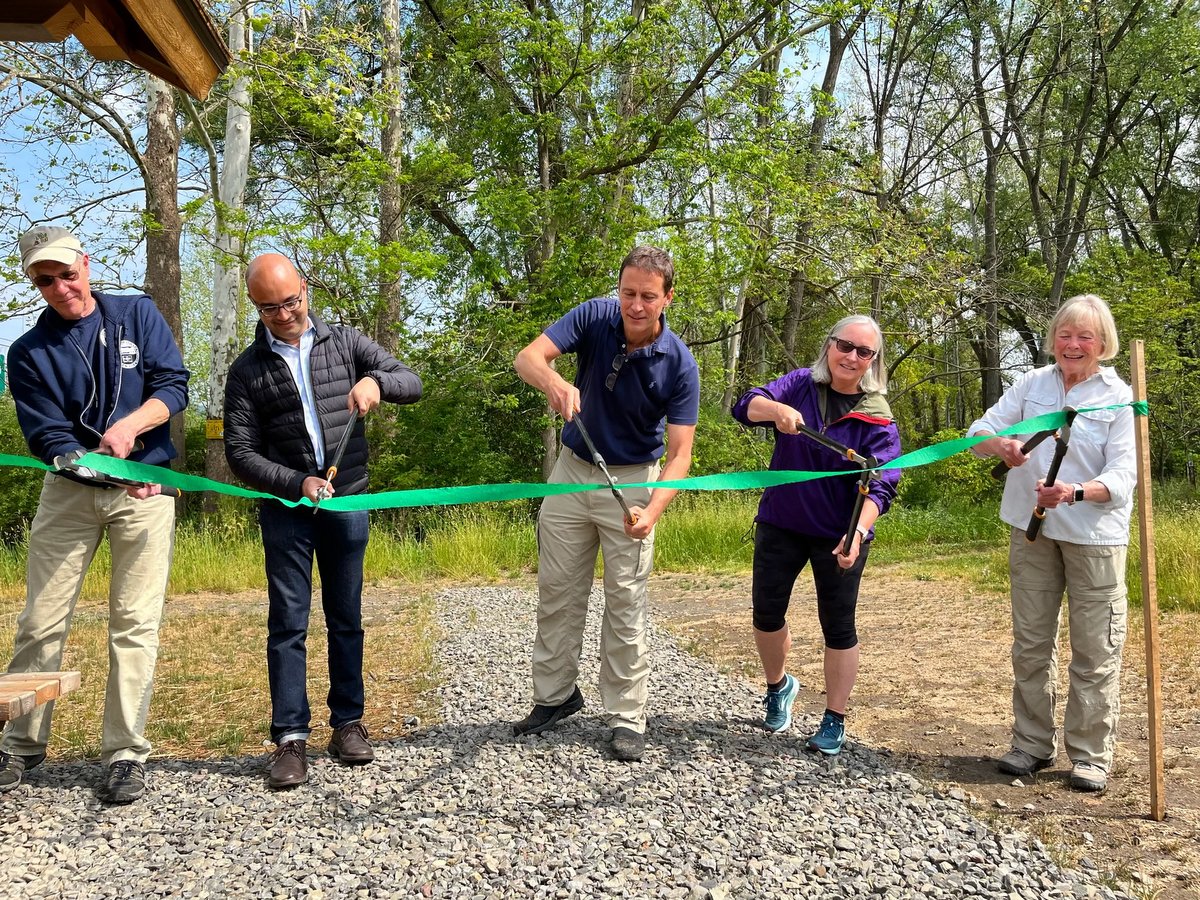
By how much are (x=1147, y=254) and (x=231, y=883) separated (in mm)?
28358

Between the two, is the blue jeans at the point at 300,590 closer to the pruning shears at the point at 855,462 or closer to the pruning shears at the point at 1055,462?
the pruning shears at the point at 855,462

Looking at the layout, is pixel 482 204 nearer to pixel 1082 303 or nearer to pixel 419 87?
pixel 419 87

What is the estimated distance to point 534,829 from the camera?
334 centimetres

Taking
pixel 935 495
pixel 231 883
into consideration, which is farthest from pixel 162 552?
pixel 935 495

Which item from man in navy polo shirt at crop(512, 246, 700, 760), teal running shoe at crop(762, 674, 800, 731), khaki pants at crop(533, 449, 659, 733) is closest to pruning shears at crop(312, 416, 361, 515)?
man in navy polo shirt at crop(512, 246, 700, 760)

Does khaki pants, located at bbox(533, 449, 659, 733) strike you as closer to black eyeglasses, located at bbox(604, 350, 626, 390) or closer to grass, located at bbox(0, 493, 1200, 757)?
black eyeglasses, located at bbox(604, 350, 626, 390)

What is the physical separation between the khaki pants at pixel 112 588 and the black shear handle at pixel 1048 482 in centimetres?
369

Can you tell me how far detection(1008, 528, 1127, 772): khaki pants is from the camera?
151 inches

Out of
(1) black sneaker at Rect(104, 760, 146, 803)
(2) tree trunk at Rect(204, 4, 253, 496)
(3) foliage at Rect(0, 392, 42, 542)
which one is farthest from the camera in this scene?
(3) foliage at Rect(0, 392, 42, 542)

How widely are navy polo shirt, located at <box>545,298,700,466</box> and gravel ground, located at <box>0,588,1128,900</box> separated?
1.42 m

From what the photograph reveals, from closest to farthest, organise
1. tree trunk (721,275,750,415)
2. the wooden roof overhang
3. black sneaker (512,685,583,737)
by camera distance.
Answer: the wooden roof overhang, black sneaker (512,685,583,737), tree trunk (721,275,750,415)

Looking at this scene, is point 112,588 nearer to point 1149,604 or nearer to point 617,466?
point 617,466

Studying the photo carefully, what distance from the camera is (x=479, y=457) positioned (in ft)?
52.4

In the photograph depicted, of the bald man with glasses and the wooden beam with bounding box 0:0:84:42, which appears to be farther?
the bald man with glasses
